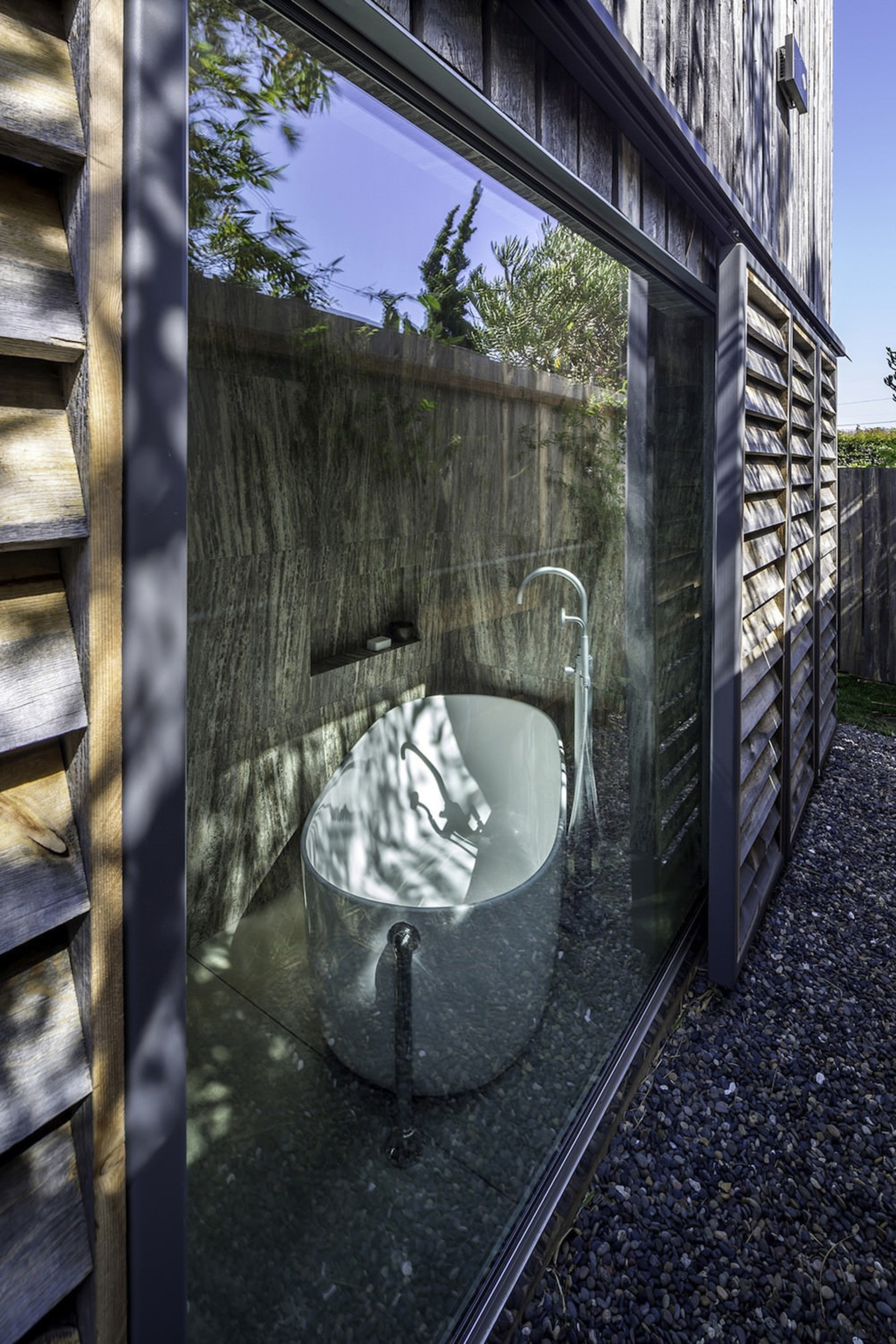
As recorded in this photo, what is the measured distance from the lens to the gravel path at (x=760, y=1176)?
56.4 inches

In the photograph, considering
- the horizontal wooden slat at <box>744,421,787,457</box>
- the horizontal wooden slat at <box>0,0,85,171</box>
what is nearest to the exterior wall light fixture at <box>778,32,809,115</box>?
the horizontal wooden slat at <box>744,421,787,457</box>

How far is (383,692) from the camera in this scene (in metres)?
1.19

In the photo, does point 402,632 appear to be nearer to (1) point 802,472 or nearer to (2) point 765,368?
(2) point 765,368

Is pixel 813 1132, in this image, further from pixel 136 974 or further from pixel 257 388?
pixel 257 388

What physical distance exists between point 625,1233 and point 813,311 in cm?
380

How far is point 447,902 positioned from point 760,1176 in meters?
1.11

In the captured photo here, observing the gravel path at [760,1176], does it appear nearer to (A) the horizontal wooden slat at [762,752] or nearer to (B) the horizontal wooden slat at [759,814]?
(B) the horizontal wooden slat at [759,814]

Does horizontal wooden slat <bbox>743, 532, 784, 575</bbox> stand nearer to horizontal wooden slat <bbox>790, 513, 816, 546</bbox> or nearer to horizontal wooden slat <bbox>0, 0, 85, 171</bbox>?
horizontal wooden slat <bbox>790, 513, 816, 546</bbox>

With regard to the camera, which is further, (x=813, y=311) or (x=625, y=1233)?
(x=813, y=311)

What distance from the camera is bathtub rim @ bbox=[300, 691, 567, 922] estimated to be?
1.04m

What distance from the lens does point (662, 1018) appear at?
2.19 meters

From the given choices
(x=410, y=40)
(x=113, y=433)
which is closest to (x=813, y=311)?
(x=410, y=40)

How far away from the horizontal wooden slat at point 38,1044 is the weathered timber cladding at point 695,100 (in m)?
1.06

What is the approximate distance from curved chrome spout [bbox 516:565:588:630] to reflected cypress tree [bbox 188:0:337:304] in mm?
780
